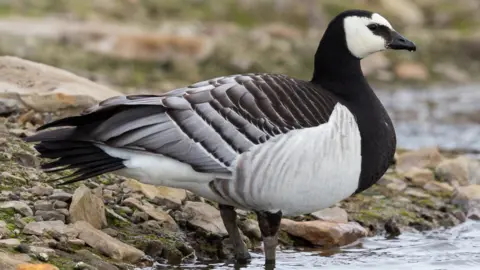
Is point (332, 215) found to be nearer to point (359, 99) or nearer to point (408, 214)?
point (408, 214)

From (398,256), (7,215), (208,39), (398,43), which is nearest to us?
(7,215)

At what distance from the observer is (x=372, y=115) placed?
8172 millimetres

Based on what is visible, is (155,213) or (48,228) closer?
(48,228)

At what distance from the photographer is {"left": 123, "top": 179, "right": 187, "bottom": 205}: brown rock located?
9055 mm

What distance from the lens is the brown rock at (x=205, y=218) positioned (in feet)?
28.3

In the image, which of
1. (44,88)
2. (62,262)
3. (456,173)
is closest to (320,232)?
(62,262)

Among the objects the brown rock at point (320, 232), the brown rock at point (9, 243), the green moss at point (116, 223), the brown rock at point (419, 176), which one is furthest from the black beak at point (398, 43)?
the brown rock at point (9, 243)

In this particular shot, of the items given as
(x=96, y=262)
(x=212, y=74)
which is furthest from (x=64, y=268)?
(x=212, y=74)

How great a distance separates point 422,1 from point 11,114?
31.8 metres

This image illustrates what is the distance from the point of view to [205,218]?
8773 mm

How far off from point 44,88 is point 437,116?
501 inches

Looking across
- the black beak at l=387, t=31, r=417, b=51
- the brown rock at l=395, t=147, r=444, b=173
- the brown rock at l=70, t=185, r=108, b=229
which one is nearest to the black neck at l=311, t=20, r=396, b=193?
the black beak at l=387, t=31, r=417, b=51

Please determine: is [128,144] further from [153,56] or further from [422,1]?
[422,1]

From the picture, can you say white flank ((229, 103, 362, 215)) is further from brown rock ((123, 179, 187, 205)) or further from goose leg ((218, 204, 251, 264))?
brown rock ((123, 179, 187, 205))
